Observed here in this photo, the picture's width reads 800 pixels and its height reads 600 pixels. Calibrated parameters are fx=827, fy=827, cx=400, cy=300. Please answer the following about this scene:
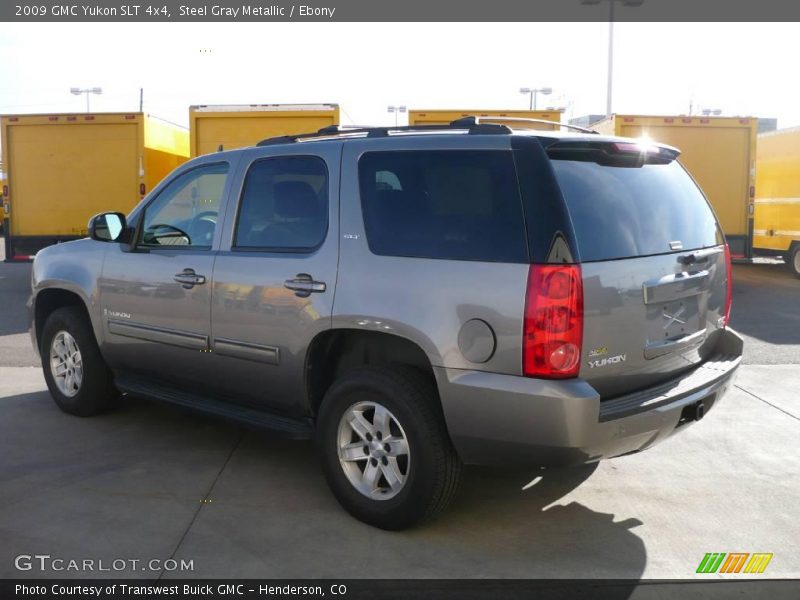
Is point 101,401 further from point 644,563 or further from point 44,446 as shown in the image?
point 644,563

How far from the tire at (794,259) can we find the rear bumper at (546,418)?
1313 cm

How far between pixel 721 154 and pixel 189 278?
11172 mm

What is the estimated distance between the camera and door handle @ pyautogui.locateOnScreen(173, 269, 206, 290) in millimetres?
4871

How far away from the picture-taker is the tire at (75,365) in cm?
581

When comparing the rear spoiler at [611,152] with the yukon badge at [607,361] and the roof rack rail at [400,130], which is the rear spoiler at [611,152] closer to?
the roof rack rail at [400,130]

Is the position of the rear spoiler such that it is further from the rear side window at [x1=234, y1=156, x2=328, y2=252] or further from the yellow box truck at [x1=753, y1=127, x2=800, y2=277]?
the yellow box truck at [x1=753, y1=127, x2=800, y2=277]

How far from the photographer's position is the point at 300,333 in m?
4.33

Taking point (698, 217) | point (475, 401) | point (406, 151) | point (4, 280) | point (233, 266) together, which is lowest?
point (4, 280)

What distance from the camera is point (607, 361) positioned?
11.9ft

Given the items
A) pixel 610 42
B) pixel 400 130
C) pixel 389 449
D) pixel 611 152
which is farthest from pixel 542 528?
pixel 610 42

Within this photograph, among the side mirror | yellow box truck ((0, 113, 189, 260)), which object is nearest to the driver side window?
the side mirror

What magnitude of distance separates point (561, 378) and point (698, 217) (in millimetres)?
1538

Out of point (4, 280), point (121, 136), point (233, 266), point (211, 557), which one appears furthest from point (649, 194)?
point (4, 280)

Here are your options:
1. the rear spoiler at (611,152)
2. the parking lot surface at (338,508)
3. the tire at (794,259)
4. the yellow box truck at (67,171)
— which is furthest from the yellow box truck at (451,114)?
the rear spoiler at (611,152)
